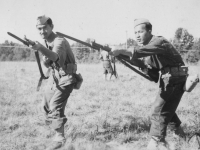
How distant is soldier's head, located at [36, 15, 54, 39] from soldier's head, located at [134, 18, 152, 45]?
1.37 meters

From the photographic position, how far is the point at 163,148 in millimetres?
3172

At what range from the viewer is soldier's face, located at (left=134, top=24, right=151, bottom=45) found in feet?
9.69

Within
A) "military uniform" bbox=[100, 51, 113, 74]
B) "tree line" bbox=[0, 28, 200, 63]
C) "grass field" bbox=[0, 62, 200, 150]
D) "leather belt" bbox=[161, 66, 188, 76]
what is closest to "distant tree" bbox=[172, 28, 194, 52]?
"tree line" bbox=[0, 28, 200, 63]

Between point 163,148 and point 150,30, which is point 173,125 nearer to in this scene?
point 163,148

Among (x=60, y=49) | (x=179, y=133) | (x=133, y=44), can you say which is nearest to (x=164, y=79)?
(x=179, y=133)

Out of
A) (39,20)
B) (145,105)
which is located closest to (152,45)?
(39,20)

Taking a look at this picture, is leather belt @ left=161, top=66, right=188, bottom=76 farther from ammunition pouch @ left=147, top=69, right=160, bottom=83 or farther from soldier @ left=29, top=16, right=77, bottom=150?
soldier @ left=29, top=16, right=77, bottom=150

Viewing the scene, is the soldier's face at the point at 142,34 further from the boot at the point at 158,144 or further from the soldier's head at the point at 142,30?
the boot at the point at 158,144

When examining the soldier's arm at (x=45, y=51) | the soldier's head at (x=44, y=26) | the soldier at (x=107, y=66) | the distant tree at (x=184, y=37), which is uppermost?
the distant tree at (x=184, y=37)

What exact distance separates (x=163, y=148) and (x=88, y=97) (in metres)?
4.18

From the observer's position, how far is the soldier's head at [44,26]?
10.9 ft

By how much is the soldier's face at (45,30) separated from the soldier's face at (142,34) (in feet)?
4.55

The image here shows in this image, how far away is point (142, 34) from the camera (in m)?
2.99

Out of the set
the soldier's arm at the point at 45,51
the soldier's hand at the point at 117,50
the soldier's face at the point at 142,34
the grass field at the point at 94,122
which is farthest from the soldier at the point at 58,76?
the soldier's face at the point at 142,34
